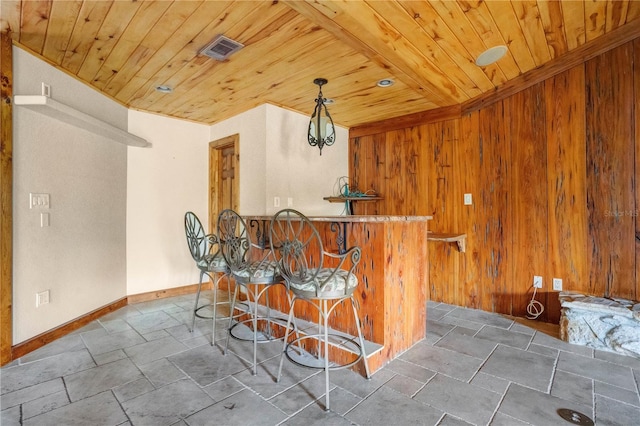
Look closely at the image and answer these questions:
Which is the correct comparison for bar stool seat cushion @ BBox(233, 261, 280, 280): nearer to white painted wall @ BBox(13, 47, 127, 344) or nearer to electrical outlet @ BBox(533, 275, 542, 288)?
white painted wall @ BBox(13, 47, 127, 344)

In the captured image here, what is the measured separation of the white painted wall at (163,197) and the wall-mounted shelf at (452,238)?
2.92 meters

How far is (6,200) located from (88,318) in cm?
131

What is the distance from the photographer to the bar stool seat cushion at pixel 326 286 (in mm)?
1723

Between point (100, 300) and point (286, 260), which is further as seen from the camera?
point (100, 300)

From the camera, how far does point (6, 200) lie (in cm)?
220

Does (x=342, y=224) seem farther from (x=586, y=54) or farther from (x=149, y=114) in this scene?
(x=149, y=114)

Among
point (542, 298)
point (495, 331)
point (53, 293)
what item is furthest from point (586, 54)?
point (53, 293)

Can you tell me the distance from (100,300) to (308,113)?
3.05 meters

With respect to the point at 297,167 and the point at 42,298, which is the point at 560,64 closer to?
the point at 297,167

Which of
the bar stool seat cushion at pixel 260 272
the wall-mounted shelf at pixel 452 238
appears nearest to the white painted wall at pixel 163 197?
the bar stool seat cushion at pixel 260 272

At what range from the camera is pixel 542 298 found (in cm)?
288

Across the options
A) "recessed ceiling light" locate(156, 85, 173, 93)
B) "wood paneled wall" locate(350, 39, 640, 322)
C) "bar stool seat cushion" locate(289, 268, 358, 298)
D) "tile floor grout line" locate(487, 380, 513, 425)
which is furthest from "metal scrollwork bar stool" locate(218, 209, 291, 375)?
"wood paneled wall" locate(350, 39, 640, 322)

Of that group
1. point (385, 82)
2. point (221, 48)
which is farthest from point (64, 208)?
point (385, 82)

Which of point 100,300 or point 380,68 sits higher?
point 380,68
